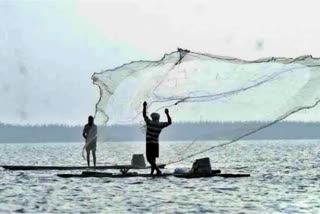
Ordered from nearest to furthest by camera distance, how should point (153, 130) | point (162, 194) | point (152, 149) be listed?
point (162, 194) < point (153, 130) < point (152, 149)

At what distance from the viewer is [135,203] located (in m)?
27.2

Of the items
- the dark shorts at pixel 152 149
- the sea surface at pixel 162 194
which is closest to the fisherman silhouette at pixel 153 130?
the dark shorts at pixel 152 149

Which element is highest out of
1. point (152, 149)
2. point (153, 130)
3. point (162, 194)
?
point (153, 130)

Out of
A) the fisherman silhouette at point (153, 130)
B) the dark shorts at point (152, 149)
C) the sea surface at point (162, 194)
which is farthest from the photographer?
the dark shorts at point (152, 149)

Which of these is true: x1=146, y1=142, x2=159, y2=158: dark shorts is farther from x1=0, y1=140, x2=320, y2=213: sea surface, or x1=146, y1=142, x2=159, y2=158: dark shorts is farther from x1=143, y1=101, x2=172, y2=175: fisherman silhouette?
x1=0, y1=140, x2=320, y2=213: sea surface

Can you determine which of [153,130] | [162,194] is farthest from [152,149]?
[162,194]

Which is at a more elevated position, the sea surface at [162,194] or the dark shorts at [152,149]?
the dark shorts at [152,149]

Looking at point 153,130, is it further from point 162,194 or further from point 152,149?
point 162,194

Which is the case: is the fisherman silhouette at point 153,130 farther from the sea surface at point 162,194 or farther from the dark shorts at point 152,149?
the sea surface at point 162,194

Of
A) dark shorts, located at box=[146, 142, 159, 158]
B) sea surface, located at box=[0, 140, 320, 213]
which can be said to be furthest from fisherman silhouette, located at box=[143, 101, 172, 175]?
sea surface, located at box=[0, 140, 320, 213]

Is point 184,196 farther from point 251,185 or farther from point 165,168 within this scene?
point 165,168

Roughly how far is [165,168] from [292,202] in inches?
530

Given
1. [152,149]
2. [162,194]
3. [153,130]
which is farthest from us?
[152,149]

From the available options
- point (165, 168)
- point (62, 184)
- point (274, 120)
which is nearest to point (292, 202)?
point (274, 120)
